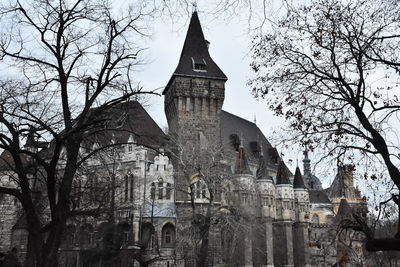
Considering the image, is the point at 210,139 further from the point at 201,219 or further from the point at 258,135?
the point at 258,135

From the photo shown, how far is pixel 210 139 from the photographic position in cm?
3819

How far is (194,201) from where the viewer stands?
33969mm

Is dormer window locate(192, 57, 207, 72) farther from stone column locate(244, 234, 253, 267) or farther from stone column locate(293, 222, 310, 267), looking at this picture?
stone column locate(293, 222, 310, 267)

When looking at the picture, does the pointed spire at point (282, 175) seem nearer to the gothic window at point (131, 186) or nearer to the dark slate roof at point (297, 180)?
the dark slate roof at point (297, 180)

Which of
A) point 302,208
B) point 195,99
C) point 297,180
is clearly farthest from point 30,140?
point 297,180

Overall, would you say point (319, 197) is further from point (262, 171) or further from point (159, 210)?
point (159, 210)

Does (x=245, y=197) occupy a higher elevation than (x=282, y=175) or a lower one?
lower

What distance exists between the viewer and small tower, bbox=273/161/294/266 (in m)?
44.4

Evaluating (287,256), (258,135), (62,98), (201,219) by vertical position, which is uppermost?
(258,135)

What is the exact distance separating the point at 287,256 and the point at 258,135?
15.5 m

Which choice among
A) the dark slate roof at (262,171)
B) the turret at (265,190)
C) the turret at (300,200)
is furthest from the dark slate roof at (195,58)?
the turret at (300,200)

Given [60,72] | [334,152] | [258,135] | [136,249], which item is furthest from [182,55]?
[334,152]

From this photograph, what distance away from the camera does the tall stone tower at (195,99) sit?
39.2 meters

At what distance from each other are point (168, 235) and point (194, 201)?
13.0ft
